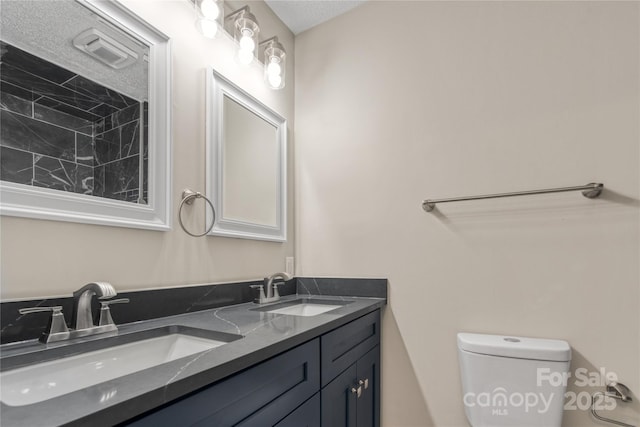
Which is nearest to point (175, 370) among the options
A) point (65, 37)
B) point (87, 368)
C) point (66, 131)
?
point (87, 368)

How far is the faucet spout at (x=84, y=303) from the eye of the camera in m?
0.91

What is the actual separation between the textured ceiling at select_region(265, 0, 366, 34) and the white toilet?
5.98 feet

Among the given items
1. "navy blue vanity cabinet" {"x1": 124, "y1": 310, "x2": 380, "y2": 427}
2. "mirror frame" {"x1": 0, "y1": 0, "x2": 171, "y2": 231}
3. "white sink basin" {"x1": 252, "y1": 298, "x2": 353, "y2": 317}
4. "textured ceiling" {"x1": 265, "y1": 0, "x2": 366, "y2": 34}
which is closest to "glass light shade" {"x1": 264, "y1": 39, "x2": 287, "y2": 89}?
"textured ceiling" {"x1": 265, "y1": 0, "x2": 366, "y2": 34}

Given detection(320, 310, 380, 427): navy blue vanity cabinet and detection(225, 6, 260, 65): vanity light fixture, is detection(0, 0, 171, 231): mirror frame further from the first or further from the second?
detection(320, 310, 380, 427): navy blue vanity cabinet

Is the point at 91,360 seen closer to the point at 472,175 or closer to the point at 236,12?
the point at 236,12

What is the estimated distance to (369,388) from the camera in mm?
1585

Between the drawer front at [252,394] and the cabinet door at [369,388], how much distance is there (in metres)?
0.45

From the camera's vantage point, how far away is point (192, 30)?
1413mm

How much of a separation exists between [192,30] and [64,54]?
529 millimetres

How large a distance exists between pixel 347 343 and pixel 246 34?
4.59 feet

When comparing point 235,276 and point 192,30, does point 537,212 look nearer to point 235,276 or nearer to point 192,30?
point 235,276

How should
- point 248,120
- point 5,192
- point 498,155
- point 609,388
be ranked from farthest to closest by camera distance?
point 248,120
point 498,155
point 609,388
point 5,192

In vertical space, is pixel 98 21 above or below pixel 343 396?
above

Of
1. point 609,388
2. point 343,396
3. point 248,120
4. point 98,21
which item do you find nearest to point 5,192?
point 98,21
